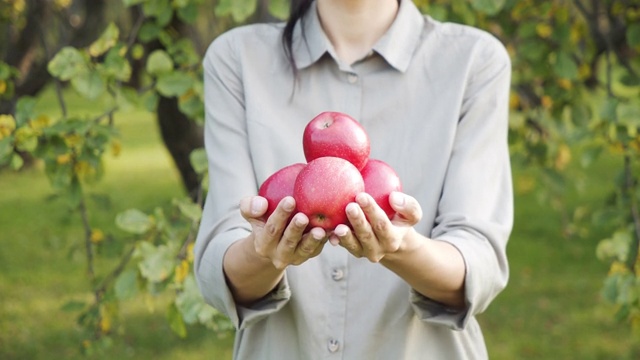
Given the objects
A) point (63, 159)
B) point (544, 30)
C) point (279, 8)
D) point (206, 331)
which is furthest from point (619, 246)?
point (206, 331)

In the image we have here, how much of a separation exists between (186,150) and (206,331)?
1684mm

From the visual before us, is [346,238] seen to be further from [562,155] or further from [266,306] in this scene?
[562,155]

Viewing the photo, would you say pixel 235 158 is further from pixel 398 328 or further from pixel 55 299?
pixel 55 299

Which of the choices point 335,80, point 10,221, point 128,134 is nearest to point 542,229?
point 10,221

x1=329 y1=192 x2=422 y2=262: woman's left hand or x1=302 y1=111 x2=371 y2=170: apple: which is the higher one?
x1=302 y1=111 x2=371 y2=170: apple

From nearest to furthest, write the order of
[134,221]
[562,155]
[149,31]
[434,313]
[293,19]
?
1. [434,313]
2. [293,19]
3. [134,221]
4. [149,31]
5. [562,155]

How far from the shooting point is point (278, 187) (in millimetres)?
1588

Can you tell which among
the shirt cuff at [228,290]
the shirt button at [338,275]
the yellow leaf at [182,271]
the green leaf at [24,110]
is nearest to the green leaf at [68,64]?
the green leaf at [24,110]

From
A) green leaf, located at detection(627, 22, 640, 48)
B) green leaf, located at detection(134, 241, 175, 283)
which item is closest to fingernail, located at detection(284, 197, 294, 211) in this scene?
green leaf, located at detection(134, 241, 175, 283)

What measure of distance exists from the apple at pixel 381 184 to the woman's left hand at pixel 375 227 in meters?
0.02

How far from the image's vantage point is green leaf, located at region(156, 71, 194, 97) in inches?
131

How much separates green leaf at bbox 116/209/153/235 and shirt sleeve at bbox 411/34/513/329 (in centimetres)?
153

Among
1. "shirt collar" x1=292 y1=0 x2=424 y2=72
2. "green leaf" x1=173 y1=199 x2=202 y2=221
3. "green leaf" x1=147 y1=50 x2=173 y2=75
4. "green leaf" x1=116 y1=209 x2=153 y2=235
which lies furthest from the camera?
"green leaf" x1=147 y1=50 x2=173 y2=75

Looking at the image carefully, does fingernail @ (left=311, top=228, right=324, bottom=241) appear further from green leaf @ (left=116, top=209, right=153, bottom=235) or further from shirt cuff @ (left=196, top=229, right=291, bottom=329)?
green leaf @ (left=116, top=209, right=153, bottom=235)
